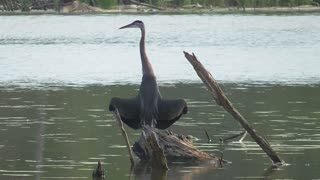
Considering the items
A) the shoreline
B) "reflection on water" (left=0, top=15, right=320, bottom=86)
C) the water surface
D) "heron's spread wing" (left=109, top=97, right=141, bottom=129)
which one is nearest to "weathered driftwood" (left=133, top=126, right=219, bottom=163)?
the water surface

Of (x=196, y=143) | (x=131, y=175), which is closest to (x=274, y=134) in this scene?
(x=196, y=143)

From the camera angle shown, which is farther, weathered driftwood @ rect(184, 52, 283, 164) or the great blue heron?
the great blue heron

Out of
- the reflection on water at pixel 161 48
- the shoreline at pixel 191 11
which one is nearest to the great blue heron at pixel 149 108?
the reflection on water at pixel 161 48

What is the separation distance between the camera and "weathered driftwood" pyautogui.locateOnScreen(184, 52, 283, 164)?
15344 millimetres

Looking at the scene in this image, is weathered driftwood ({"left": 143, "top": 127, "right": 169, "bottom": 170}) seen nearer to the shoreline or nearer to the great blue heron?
the great blue heron

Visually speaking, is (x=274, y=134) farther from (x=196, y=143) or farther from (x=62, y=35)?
(x=62, y=35)

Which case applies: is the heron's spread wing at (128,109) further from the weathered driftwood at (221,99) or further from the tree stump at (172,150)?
the weathered driftwood at (221,99)

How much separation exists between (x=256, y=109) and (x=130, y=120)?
6.64 meters

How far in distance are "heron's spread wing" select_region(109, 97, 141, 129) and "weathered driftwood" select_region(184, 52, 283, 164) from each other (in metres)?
1.18

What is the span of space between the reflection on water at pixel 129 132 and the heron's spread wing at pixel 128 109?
0.58 meters

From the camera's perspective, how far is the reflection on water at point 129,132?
15.4 meters

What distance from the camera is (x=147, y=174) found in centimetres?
1520

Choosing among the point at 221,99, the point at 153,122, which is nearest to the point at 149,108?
the point at 153,122

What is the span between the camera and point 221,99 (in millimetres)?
15547
